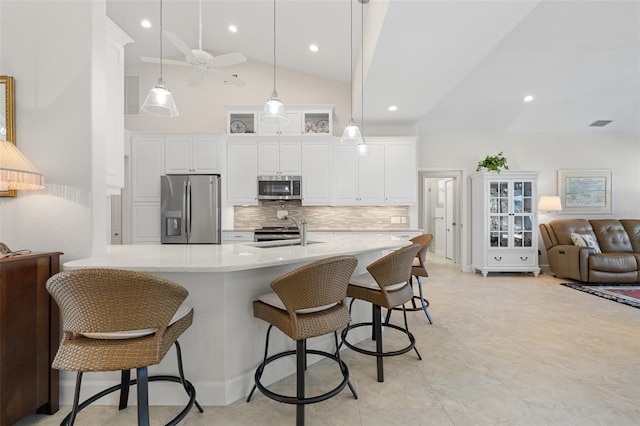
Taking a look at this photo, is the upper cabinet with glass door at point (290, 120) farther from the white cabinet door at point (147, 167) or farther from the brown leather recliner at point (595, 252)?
the brown leather recliner at point (595, 252)

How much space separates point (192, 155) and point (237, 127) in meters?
0.88

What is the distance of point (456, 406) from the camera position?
1.82m

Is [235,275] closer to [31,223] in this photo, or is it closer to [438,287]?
[31,223]

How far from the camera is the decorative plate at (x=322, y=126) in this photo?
5180mm

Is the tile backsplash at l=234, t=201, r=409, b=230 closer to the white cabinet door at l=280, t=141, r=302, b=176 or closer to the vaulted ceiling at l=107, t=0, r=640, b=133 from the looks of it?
the white cabinet door at l=280, t=141, r=302, b=176

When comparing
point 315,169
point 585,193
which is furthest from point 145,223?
point 585,193

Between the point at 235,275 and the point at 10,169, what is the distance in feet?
4.18

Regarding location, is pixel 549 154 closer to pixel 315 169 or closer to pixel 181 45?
pixel 315 169

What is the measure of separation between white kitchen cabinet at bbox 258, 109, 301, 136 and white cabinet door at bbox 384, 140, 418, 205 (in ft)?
5.09

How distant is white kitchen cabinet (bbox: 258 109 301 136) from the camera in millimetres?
5086

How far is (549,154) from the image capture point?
596 centimetres

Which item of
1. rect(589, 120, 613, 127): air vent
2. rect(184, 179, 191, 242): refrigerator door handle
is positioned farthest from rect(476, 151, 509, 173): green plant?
rect(184, 179, 191, 242): refrigerator door handle

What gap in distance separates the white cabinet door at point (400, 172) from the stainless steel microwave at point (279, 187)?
1.53 meters

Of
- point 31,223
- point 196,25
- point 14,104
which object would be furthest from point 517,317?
point 196,25
